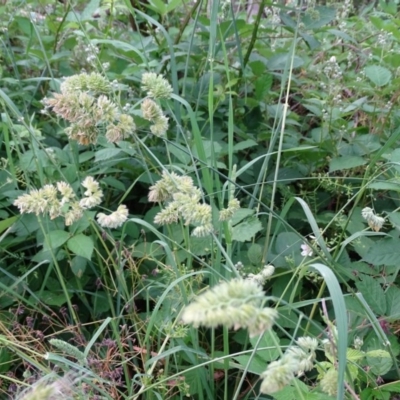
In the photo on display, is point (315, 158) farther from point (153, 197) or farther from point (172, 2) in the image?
point (153, 197)

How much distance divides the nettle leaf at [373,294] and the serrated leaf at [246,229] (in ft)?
0.71

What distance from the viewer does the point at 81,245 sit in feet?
3.69

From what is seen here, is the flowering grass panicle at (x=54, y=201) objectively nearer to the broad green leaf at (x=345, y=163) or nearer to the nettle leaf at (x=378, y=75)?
the broad green leaf at (x=345, y=163)

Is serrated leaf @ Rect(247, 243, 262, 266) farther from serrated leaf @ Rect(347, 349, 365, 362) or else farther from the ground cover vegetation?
serrated leaf @ Rect(347, 349, 365, 362)

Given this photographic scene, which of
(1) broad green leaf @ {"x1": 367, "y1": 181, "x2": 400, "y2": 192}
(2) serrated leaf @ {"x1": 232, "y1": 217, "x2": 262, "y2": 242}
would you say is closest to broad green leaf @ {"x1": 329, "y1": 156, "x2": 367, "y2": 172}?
(1) broad green leaf @ {"x1": 367, "y1": 181, "x2": 400, "y2": 192}

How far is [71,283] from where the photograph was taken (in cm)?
131

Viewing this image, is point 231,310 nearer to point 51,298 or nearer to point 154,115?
point 154,115

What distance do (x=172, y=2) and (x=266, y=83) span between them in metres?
0.34

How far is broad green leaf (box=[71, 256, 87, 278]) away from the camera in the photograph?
3.97 feet

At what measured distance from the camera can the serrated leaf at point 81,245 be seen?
43.3 inches

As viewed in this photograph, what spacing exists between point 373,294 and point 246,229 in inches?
10.6

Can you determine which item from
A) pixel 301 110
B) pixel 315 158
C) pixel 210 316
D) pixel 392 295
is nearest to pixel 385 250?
pixel 392 295

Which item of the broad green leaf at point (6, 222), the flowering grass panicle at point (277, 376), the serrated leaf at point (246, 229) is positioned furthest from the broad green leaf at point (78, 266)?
the flowering grass panicle at point (277, 376)

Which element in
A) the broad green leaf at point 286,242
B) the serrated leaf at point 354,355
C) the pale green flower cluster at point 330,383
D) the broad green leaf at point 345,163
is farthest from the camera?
the broad green leaf at point 345,163
